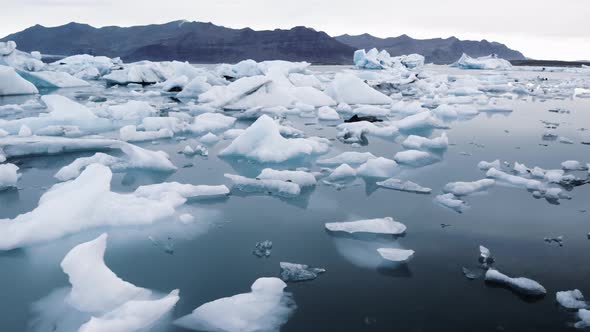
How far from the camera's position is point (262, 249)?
281 centimetres

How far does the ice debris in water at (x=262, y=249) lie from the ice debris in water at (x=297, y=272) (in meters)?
0.22

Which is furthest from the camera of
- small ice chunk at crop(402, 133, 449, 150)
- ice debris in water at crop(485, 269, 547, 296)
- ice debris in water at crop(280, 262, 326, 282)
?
small ice chunk at crop(402, 133, 449, 150)

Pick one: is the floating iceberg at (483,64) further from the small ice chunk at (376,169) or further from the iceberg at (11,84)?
the small ice chunk at (376,169)

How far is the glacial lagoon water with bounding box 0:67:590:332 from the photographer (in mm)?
2119

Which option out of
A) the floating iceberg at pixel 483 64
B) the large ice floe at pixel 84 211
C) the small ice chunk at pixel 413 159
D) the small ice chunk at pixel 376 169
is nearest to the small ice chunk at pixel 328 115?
the small ice chunk at pixel 413 159

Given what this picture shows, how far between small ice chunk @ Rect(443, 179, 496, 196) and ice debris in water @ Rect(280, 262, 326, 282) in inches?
75.0

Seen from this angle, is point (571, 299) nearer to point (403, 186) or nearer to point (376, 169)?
point (403, 186)

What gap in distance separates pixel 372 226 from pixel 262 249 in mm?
756

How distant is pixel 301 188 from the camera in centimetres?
410

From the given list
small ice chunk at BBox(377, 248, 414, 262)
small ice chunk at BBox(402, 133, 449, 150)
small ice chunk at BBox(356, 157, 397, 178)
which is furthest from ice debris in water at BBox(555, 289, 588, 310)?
small ice chunk at BBox(402, 133, 449, 150)

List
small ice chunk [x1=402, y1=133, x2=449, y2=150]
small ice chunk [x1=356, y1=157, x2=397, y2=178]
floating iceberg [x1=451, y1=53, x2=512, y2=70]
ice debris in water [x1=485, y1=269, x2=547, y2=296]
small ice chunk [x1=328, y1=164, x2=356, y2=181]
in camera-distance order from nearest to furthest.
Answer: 1. ice debris in water [x1=485, y1=269, x2=547, y2=296]
2. small ice chunk [x1=328, y1=164, x2=356, y2=181]
3. small ice chunk [x1=356, y1=157, x2=397, y2=178]
4. small ice chunk [x1=402, y1=133, x2=449, y2=150]
5. floating iceberg [x1=451, y1=53, x2=512, y2=70]

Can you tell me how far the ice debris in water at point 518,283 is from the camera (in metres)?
2.28

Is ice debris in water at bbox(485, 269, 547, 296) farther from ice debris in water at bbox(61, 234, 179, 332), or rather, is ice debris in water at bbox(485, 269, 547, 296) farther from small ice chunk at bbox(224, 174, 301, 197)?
small ice chunk at bbox(224, 174, 301, 197)

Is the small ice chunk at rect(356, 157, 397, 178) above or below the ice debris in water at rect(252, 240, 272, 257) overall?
above
